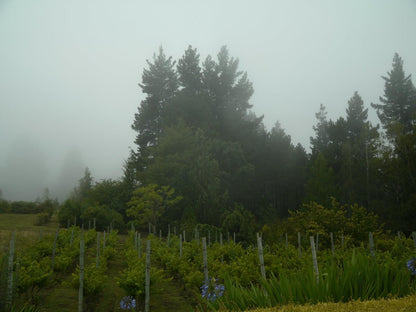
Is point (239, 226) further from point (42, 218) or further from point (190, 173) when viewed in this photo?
point (42, 218)

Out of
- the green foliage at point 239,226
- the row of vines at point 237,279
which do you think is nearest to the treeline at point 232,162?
the green foliage at point 239,226

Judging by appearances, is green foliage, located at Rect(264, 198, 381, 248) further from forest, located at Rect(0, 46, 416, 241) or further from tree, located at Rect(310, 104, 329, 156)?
tree, located at Rect(310, 104, 329, 156)

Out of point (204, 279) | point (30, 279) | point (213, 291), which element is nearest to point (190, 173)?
point (204, 279)

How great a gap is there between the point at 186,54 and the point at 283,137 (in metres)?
19.2

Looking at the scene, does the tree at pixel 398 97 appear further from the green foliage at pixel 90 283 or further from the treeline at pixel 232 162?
the green foliage at pixel 90 283

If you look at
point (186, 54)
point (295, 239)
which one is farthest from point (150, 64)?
point (295, 239)

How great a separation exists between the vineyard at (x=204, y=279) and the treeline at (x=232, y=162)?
11353 millimetres

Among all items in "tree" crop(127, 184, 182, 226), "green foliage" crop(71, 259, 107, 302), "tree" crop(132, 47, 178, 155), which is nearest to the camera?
"green foliage" crop(71, 259, 107, 302)

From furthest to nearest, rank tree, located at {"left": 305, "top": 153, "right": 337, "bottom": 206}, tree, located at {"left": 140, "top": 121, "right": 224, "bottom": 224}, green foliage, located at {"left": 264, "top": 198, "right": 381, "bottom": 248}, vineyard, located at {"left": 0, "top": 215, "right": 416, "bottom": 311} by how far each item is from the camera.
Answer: tree, located at {"left": 305, "top": 153, "right": 337, "bottom": 206} < tree, located at {"left": 140, "top": 121, "right": 224, "bottom": 224} < green foliage, located at {"left": 264, "top": 198, "right": 381, "bottom": 248} < vineyard, located at {"left": 0, "top": 215, "right": 416, "bottom": 311}

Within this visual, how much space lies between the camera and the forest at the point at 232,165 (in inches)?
1209

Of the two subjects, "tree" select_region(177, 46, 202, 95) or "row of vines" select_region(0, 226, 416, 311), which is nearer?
"row of vines" select_region(0, 226, 416, 311)

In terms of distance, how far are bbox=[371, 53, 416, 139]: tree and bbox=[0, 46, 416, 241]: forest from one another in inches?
4.9

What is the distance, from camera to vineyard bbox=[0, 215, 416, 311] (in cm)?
414

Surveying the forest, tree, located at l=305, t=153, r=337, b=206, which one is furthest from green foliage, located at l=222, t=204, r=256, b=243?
tree, located at l=305, t=153, r=337, b=206
